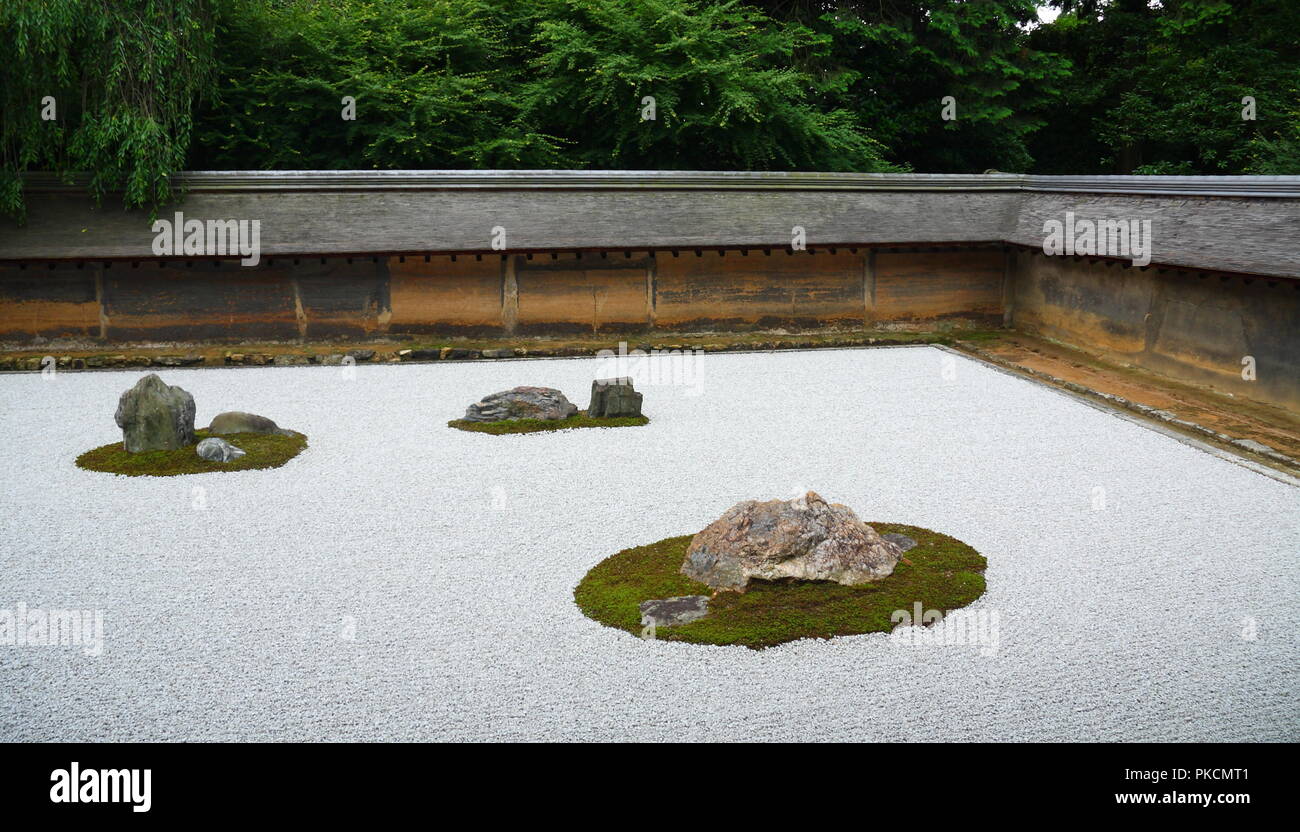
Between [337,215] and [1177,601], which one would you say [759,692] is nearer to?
[1177,601]

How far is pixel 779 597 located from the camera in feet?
24.0

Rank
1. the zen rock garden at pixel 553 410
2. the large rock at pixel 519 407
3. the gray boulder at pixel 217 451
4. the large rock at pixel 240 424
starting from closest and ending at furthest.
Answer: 1. the gray boulder at pixel 217 451
2. the large rock at pixel 240 424
3. the zen rock garden at pixel 553 410
4. the large rock at pixel 519 407

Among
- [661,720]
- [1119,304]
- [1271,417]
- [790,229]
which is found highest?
[790,229]

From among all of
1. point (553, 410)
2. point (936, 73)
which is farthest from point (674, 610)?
point (936, 73)

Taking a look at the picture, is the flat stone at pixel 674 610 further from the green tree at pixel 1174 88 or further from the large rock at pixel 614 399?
the green tree at pixel 1174 88


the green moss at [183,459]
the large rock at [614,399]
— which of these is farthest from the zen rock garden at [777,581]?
the large rock at [614,399]

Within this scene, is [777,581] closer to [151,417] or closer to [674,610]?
[674,610]

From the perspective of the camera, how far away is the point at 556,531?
29.5ft

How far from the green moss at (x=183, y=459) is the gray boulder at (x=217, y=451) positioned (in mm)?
56

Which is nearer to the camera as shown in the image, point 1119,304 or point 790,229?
point 1119,304

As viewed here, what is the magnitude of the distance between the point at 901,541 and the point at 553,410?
571 centimetres

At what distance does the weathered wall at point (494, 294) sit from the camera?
17.2m

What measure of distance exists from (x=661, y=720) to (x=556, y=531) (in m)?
3.41

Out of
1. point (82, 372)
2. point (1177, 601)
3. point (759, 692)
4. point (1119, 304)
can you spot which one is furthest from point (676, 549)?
point (82, 372)
